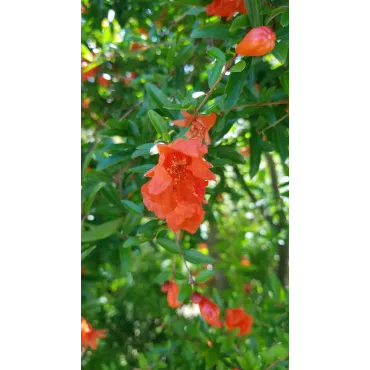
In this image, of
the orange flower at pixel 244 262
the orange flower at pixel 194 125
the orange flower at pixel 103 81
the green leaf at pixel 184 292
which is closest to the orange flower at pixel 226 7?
the orange flower at pixel 194 125

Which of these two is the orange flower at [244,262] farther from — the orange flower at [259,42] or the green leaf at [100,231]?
the orange flower at [259,42]

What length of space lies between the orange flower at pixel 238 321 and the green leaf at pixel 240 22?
687 millimetres

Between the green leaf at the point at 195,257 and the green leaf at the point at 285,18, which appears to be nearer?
the green leaf at the point at 285,18

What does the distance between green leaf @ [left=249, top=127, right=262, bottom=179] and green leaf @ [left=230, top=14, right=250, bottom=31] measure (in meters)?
0.42

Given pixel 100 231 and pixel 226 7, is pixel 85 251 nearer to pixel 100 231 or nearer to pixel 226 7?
pixel 100 231

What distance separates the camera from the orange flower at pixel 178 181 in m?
0.69

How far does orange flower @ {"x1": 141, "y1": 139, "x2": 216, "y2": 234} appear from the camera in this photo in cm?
69

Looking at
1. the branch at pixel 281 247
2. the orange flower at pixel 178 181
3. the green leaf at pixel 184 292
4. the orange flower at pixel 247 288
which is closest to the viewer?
the orange flower at pixel 178 181

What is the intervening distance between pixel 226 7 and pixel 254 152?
0.41 m

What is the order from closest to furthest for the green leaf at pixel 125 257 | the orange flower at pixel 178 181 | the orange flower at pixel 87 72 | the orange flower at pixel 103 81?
the orange flower at pixel 178 181, the green leaf at pixel 125 257, the orange flower at pixel 87 72, the orange flower at pixel 103 81

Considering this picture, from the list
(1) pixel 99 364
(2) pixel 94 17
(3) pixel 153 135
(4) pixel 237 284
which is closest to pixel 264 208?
(4) pixel 237 284

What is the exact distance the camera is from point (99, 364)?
5.66 feet

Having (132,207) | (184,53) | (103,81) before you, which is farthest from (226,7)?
(103,81)
